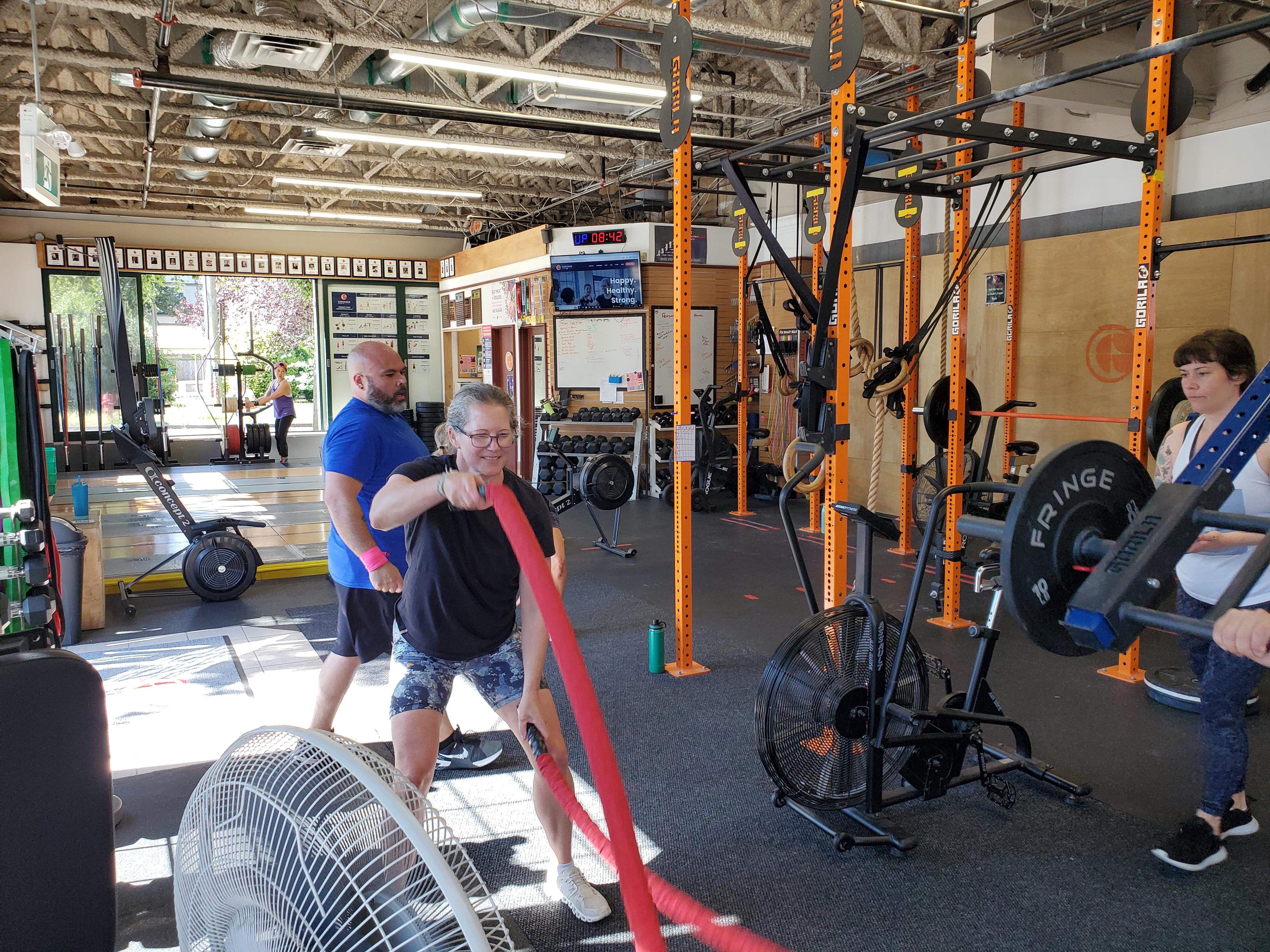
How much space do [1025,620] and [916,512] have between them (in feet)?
18.1

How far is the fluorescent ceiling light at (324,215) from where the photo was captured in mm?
13273

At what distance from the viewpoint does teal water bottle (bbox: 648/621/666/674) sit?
4320 millimetres

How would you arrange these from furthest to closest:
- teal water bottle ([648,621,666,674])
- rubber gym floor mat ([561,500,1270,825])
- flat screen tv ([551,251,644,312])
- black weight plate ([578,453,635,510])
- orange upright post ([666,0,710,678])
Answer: flat screen tv ([551,251,644,312])
black weight plate ([578,453,635,510])
teal water bottle ([648,621,666,674])
orange upright post ([666,0,710,678])
rubber gym floor mat ([561,500,1270,825])

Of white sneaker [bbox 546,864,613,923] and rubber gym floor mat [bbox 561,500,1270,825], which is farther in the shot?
rubber gym floor mat [bbox 561,500,1270,825]

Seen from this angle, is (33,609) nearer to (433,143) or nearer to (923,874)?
(923,874)

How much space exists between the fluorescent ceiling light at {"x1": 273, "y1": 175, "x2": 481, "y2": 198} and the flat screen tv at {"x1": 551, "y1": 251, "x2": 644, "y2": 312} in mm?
1895

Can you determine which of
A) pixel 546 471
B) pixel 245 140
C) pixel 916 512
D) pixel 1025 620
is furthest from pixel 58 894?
pixel 245 140

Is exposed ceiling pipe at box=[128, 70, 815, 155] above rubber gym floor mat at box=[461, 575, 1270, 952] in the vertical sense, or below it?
above

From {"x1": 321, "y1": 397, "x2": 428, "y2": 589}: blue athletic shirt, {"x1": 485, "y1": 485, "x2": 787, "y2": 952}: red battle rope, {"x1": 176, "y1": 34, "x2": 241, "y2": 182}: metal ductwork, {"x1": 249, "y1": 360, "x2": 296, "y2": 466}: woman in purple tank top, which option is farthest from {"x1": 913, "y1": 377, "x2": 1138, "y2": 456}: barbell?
{"x1": 249, "y1": 360, "x2": 296, "y2": 466}: woman in purple tank top

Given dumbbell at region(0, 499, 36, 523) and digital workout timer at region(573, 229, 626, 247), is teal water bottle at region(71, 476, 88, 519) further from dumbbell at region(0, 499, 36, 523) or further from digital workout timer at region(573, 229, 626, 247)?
dumbbell at region(0, 499, 36, 523)

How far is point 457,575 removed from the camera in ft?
7.22

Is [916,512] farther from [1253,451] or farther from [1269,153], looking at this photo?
[1253,451]

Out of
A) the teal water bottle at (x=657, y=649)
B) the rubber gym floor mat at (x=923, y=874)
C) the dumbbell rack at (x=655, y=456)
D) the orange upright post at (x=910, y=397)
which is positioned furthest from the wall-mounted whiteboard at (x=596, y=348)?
the rubber gym floor mat at (x=923, y=874)

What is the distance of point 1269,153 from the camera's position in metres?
5.50
